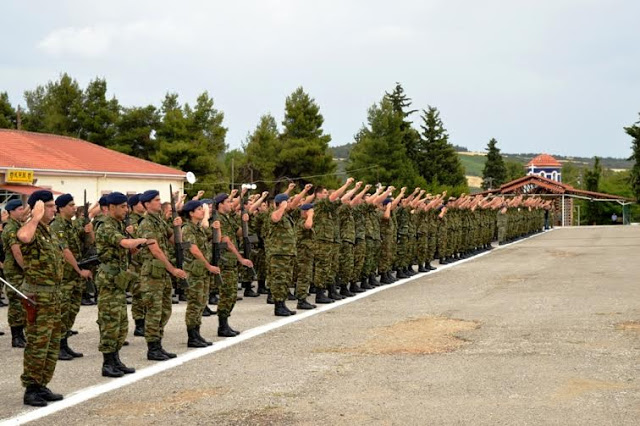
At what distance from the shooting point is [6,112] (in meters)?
57.5

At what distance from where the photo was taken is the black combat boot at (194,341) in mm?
9709

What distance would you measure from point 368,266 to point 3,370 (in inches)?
342

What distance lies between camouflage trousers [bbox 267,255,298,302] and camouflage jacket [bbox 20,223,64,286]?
5194mm

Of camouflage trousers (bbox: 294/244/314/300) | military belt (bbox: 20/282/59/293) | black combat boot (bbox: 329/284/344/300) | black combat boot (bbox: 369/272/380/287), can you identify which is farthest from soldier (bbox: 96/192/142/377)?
black combat boot (bbox: 369/272/380/287)

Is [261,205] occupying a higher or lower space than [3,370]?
higher

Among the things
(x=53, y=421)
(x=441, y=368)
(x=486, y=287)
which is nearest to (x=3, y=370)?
(x=53, y=421)

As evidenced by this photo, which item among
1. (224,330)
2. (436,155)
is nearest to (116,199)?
(224,330)

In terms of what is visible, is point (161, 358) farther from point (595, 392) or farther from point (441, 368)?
point (595, 392)

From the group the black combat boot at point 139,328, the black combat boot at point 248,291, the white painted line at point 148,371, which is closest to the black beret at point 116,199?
the white painted line at point 148,371

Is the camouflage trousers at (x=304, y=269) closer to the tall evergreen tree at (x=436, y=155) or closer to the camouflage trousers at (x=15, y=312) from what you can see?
the camouflage trousers at (x=15, y=312)

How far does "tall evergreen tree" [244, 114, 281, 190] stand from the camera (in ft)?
212

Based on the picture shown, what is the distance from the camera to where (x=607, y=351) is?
8.73m

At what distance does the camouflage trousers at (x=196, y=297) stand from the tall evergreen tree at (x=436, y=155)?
7824cm

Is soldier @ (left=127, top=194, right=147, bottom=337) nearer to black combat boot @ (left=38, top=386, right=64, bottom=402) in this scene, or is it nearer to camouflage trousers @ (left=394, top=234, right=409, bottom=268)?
black combat boot @ (left=38, top=386, right=64, bottom=402)
